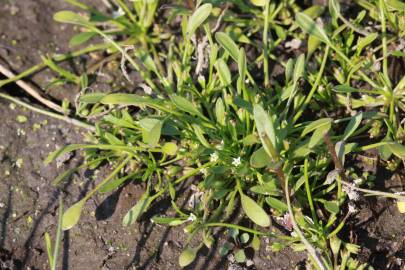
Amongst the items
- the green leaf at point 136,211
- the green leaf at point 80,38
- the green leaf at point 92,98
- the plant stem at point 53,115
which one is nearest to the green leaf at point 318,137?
the green leaf at point 136,211

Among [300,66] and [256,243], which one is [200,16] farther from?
[256,243]

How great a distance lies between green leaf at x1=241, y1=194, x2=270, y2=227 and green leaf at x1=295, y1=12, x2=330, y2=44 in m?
0.67

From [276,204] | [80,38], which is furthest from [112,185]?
[80,38]

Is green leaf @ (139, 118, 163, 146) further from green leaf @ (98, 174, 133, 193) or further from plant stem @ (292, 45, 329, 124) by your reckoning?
plant stem @ (292, 45, 329, 124)

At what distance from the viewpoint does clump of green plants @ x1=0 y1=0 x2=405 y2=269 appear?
6.18 ft

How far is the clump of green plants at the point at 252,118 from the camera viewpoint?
6.18ft

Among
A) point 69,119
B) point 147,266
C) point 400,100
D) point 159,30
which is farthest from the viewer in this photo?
point 159,30

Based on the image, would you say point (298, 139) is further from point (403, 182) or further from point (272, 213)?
point (403, 182)

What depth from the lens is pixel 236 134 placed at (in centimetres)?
202

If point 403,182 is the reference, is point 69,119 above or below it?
above

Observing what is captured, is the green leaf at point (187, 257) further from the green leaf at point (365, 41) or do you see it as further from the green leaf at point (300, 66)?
the green leaf at point (365, 41)

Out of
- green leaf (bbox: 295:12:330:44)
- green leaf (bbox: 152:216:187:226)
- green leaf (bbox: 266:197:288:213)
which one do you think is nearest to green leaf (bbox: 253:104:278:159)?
green leaf (bbox: 266:197:288:213)

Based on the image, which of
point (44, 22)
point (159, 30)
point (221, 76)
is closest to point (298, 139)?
point (221, 76)

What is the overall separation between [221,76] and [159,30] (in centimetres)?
55
